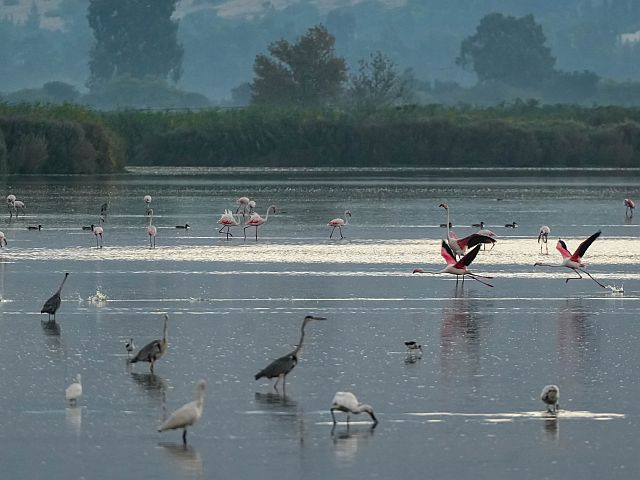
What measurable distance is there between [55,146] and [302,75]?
50.8m

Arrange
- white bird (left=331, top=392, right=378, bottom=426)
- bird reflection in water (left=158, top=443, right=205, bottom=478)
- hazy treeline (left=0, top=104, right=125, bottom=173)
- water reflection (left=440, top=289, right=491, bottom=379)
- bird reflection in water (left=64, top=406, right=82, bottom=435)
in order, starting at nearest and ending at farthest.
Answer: bird reflection in water (left=158, top=443, right=205, bottom=478)
white bird (left=331, top=392, right=378, bottom=426)
bird reflection in water (left=64, top=406, right=82, bottom=435)
water reflection (left=440, top=289, right=491, bottom=379)
hazy treeline (left=0, top=104, right=125, bottom=173)

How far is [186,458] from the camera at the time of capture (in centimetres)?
1047

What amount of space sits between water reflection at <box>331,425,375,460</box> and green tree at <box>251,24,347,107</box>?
97200mm

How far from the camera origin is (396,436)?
11133 millimetres

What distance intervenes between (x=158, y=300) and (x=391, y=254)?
738 centimetres

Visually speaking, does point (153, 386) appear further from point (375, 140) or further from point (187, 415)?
point (375, 140)

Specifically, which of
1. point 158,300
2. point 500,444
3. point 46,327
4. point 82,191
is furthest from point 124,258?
point 82,191

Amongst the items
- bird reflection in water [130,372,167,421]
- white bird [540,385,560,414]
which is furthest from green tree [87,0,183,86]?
white bird [540,385,560,414]

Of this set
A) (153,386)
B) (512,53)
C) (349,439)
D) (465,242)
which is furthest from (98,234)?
(512,53)

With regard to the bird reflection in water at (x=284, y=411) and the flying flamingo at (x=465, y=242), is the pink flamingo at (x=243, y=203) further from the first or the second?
the bird reflection in water at (x=284, y=411)

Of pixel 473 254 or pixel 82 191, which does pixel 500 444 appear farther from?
pixel 82 191

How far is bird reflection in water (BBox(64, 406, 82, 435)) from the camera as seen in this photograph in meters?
11.3

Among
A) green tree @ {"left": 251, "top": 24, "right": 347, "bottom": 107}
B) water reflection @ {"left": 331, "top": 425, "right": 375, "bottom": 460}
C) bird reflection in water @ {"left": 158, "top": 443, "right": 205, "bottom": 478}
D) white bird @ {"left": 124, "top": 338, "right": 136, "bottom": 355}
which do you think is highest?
green tree @ {"left": 251, "top": 24, "right": 347, "bottom": 107}

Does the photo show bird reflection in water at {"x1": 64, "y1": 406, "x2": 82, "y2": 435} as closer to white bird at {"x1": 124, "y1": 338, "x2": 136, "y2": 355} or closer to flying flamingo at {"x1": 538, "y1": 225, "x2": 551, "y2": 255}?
white bird at {"x1": 124, "y1": 338, "x2": 136, "y2": 355}
